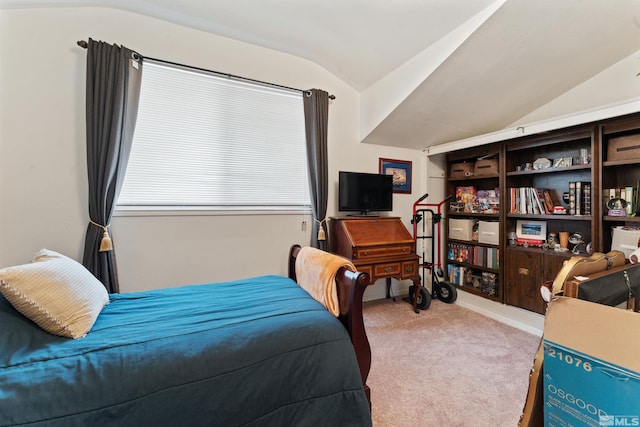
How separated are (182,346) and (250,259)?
5.32 ft

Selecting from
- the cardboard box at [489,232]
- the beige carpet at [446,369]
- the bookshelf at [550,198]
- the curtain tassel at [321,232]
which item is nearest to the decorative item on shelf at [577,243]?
the bookshelf at [550,198]

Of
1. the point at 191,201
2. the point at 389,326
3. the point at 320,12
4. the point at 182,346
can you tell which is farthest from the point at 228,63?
the point at 389,326

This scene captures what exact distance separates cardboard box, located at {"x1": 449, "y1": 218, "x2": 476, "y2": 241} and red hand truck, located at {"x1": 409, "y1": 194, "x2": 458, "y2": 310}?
0.17m

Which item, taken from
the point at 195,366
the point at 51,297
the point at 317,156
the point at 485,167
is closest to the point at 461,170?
the point at 485,167

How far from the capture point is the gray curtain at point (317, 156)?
280 cm

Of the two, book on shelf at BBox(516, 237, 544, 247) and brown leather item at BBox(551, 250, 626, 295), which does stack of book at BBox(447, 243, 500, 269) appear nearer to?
book on shelf at BBox(516, 237, 544, 247)

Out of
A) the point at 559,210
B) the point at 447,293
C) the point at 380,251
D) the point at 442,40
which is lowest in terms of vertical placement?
the point at 447,293

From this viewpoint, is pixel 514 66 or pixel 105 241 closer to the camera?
pixel 105 241

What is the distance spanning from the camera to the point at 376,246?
2.69 meters

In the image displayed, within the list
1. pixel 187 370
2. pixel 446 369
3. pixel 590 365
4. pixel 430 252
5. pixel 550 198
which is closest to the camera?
pixel 590 365

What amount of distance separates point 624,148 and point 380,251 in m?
2.15

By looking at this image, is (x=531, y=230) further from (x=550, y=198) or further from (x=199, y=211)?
(x=199, y=211)

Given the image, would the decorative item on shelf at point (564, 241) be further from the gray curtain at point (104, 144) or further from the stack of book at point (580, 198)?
the gray curtain at point (104, 144)

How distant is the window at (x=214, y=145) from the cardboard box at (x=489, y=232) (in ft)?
6.79
